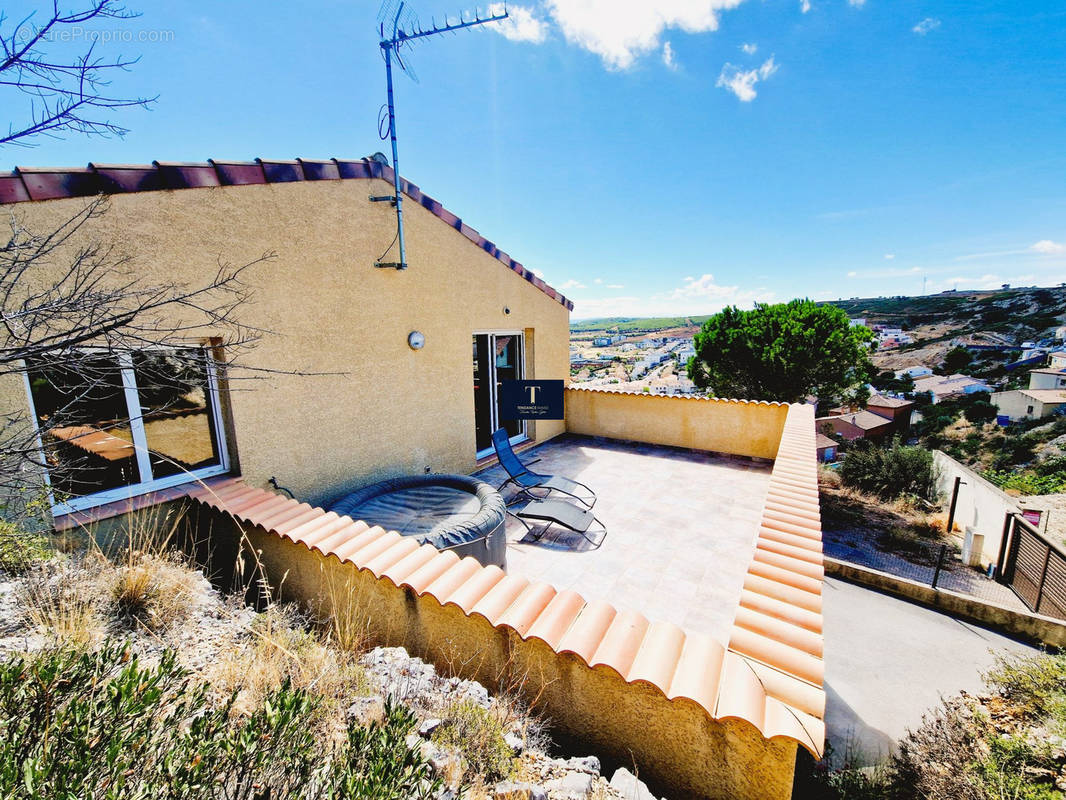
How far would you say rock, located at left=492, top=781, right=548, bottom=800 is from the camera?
1.90 metres

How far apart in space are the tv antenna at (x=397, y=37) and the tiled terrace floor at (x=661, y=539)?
16.8ft

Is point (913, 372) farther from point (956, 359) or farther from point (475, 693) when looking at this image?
point (475, 693)

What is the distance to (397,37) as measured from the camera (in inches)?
219

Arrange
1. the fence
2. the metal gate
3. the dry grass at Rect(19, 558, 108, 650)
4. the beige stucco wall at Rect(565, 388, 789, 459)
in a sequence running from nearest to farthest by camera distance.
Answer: the dry grass at Rect(19, 558, 108, 650) → the beige stucco wall at Rect(565, 388, 789, 459) → the metal gate → the fence

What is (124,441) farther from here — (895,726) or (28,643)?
(895,726)

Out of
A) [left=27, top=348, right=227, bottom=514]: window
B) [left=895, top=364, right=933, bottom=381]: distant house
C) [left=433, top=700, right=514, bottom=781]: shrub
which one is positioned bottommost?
[left=895, top=364, right=933, bottom=381]: distant house

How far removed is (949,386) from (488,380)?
290ft

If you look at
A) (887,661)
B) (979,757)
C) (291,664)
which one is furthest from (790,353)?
(291,664)

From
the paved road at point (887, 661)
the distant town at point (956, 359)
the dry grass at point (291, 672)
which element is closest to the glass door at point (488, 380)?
the dry grass at point (291, 672)

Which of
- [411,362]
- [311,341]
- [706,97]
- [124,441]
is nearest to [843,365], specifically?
[706,97]

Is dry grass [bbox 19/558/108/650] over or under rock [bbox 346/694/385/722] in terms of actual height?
over

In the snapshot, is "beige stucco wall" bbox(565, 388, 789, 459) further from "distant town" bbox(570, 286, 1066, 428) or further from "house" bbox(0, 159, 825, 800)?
"distant town" bbox(570, 286, 1066, 428)

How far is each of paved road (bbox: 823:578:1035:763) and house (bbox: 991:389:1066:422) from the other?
214 ft

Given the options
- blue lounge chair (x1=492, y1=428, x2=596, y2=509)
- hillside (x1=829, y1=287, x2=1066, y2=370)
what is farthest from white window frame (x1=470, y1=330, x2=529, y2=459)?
hillside (x1=829, y1=287, x2=1066, y2=370)
